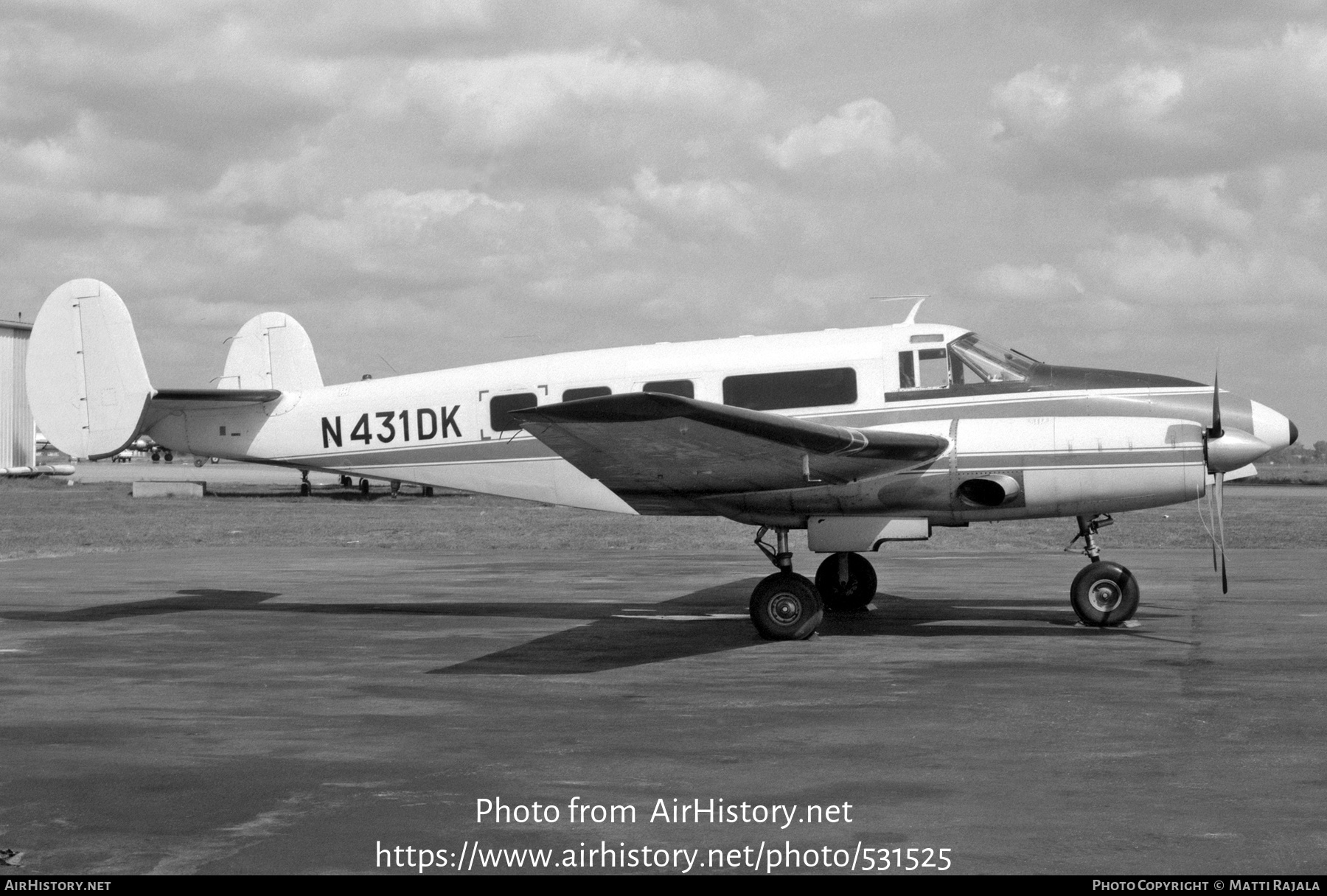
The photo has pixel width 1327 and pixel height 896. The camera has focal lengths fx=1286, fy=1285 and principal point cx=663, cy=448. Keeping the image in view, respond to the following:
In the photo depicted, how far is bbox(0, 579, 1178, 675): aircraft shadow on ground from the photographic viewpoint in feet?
44.0

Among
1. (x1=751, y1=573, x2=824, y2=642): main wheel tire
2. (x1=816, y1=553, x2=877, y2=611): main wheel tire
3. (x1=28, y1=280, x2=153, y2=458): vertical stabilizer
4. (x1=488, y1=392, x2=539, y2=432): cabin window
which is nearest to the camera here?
(x1=751, y1=573, x2=824, y2=642): main wheel tire

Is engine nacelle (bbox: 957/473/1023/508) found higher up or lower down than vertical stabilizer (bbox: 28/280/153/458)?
lower down

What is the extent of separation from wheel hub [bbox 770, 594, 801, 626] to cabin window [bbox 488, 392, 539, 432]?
4.57 meters

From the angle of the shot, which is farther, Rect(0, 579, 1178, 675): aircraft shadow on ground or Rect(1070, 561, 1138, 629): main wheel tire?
Rect(1070, 561, 1138, 629): main wheel tire

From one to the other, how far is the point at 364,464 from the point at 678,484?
18.3 feet

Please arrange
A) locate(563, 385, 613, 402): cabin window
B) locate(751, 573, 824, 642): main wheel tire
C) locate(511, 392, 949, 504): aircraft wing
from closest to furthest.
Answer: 1. locate(511, 392, 949, 504): aircraft wing
2. locate(751, 573, 824, 642): main wheel tire
3. locate(563, 385, 613, 402): cabin window

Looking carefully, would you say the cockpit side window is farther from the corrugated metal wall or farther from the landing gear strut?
the corrugated metal wall

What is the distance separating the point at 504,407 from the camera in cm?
1719

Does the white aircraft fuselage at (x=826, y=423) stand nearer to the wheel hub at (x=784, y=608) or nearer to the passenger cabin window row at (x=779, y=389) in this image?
the passenger cabin window row at (x=779, y=389)

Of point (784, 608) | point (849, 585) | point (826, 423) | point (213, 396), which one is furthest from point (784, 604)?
point (213, 396)

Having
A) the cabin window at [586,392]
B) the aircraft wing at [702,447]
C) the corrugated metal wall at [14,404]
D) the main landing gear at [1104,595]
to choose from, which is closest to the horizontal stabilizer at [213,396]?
the cabin window at [586,392]

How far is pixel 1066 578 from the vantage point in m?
21.3

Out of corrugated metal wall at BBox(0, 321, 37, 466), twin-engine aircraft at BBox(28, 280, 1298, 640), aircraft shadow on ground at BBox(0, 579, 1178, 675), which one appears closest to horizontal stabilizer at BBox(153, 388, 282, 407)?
twin-engine aircraft at BBox(28, 280, 1298, 640)
